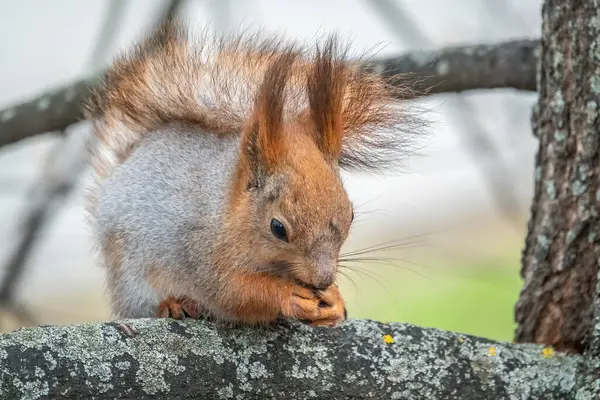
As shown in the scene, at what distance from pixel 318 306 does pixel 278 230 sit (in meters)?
0.14

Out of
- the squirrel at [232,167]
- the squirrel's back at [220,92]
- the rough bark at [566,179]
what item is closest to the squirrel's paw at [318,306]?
the squirrel at [232,167]

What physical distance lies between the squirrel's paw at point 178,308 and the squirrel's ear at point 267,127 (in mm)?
239

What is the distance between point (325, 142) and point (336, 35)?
7.0 inches

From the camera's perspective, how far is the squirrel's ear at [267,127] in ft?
5.12

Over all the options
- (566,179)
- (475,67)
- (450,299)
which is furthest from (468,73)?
(450,299)

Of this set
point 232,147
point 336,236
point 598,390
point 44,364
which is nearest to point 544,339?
point 598,390

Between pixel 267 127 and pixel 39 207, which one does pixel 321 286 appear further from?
pixel 39 207

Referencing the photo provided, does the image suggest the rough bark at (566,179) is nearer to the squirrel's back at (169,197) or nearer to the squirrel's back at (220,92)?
the squirrel's back at (220,92)

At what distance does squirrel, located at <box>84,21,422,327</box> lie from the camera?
61.3 inches

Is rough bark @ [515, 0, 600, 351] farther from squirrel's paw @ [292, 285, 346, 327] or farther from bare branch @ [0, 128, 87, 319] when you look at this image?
bare branch @ [0, 128, 87, 319]

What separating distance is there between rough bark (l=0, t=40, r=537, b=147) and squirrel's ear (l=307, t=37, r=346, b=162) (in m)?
0.32

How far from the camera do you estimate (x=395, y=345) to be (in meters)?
1.52

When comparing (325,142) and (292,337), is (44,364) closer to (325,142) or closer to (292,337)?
(292,337)

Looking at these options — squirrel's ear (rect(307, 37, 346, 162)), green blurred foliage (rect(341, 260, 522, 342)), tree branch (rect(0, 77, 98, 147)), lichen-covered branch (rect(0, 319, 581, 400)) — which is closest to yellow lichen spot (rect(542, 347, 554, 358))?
lichen-covered branch (rect(0, 319, 581, 400))
